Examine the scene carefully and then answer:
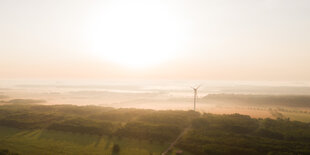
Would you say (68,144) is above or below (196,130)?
below

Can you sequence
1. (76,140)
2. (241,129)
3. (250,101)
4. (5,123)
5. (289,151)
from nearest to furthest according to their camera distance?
1. (289,151)
2. (76,140)
3. (241,129)
4. (5,123)
5. (250,101)

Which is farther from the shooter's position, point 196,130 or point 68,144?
point 196,130

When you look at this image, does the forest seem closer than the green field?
Yes

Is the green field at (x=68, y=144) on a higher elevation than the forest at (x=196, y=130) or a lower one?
lower

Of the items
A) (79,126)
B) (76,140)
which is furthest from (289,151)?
(79,126)

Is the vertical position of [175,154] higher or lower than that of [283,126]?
lower

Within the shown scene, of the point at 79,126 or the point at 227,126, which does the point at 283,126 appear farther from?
the point at 79,126

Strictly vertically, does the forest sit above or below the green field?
above

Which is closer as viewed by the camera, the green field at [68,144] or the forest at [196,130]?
the forest at [196,130]
